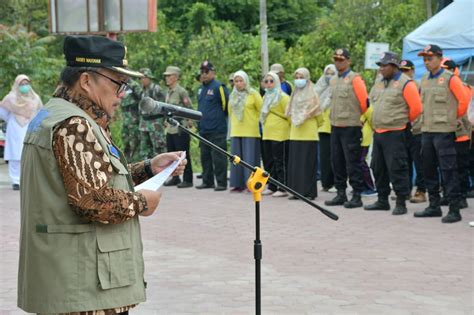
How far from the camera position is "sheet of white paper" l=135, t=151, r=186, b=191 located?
145 inches

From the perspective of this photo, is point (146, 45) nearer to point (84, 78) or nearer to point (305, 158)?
point (305, 158)

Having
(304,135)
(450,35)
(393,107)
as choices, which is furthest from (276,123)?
(450,35)

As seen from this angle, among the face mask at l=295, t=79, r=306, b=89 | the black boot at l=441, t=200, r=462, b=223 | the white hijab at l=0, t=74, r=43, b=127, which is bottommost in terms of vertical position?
the black boot at l=441, t=200, r=462, b=223

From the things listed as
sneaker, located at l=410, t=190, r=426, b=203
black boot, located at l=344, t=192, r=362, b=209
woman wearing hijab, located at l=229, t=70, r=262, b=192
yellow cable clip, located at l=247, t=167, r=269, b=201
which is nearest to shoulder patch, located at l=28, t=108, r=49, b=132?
yellow cable clip, located at l=247, t=167, r=269, b=201

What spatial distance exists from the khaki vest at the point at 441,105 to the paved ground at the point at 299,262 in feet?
3.89

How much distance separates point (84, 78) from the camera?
140 inches

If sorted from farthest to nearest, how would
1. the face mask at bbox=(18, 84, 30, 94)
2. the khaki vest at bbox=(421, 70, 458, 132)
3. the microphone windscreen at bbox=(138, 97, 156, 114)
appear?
the face mask at bbox=(18, 84, 30, 94) < the khaki vest at bbox=(421, 70, 458, 132) < the microphone windscreen at bbox=(138, 97, 156, 114)

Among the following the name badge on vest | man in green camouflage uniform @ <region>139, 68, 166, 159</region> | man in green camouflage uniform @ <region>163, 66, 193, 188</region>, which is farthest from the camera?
man in green camouflage uniform @ <region>139, 68, 166, 159</region>

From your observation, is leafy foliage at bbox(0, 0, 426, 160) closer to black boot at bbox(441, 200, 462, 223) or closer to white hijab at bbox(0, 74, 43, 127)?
white hijab at bbox(0, 74, 43, 127)

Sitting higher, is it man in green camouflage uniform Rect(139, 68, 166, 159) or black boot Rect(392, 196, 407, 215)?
man in green camouflage uniform Rect(139, 68, 166, 159)

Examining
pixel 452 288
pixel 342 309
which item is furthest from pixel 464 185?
pixel 342 309

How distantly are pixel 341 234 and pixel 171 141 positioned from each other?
18.5 ft

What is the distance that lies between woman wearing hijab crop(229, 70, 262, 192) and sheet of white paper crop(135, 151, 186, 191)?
9565 mm

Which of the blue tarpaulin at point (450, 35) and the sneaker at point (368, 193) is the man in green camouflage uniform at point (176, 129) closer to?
the sneaker at point (368, 193)
